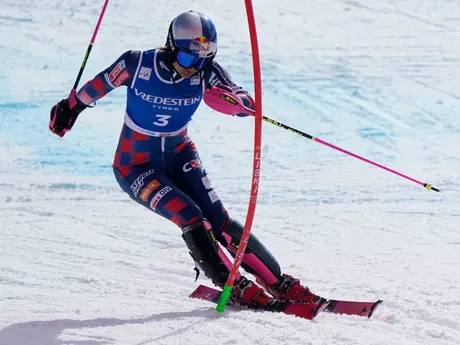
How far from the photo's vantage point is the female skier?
14.0ft

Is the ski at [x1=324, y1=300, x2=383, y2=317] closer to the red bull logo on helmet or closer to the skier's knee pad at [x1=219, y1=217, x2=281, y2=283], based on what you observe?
the skier's knee pad at [x1=219, y1=217, x2=281, y2=283]

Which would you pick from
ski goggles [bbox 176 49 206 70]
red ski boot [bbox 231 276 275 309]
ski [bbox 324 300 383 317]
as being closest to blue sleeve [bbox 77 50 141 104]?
ski goggles [bbox 176 49 206 70]

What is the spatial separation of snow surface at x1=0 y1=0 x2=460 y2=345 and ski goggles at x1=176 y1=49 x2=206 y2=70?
4.52 feet

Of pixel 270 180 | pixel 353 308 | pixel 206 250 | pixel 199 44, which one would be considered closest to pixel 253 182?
pixel 206 250

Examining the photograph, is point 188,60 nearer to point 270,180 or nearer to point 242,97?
point 242,97

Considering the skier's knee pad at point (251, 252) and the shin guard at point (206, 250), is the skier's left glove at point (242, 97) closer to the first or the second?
the skier's knee pad at point (251, 252)

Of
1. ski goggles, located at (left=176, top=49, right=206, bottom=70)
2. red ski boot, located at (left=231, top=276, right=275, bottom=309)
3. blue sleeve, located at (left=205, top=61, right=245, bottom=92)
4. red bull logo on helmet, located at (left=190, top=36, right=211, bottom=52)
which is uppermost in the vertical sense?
red bull logo on helmet, located at (left=190, top=36, right=211, bottom=52)

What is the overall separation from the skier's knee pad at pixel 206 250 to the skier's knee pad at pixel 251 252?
0.25m

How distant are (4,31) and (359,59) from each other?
5705 millimetres

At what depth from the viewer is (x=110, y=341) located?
359cm

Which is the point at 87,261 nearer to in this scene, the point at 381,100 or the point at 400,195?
the point at 400,195

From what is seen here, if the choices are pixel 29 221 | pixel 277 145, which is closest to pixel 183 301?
pixel 29 221

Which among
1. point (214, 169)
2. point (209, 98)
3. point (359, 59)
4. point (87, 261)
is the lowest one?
point (87, 261)

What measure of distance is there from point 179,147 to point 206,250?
0.77 metres
